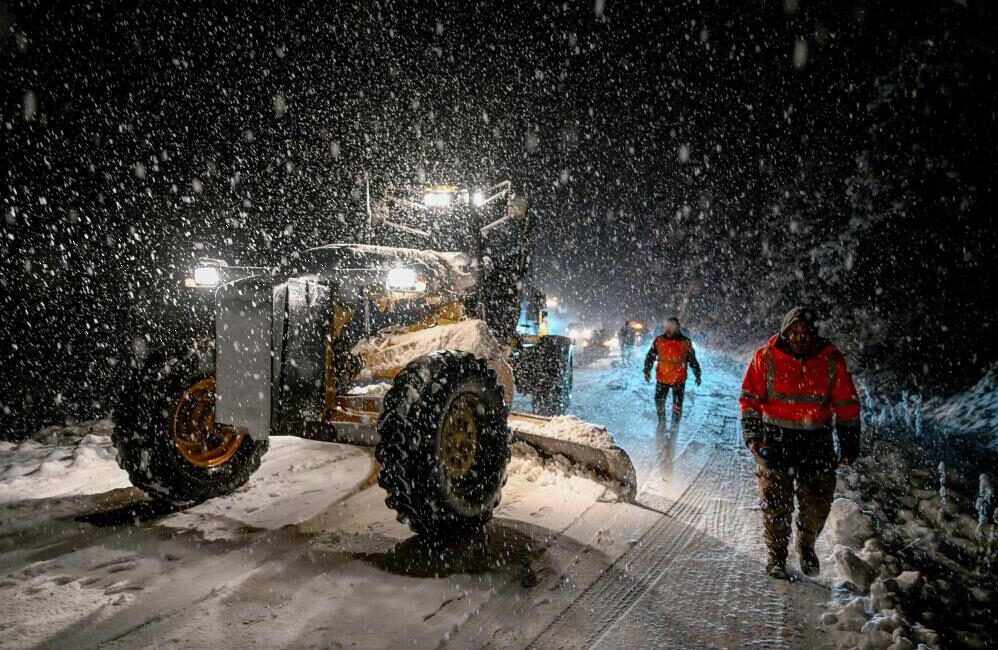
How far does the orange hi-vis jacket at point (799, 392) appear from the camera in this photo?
3.34 metres

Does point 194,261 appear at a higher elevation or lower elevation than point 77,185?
lower

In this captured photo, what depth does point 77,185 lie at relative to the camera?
988cm

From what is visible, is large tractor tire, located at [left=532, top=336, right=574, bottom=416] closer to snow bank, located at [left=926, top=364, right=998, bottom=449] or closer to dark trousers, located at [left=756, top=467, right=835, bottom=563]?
dark trousers, located at [left=756, top=467, right=835, bottom=563]

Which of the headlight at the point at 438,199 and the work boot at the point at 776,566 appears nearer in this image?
the work boot at the point at 776,566

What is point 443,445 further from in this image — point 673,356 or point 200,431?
point 673,356

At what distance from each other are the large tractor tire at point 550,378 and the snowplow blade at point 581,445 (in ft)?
9.10

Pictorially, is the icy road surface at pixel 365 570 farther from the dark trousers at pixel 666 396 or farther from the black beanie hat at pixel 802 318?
the dark trousers at pixel 666 396

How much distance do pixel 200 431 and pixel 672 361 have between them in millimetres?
6109

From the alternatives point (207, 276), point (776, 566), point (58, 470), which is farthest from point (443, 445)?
point (58, 470)

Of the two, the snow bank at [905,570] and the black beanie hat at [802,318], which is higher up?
the black beanie hat at [802,318]

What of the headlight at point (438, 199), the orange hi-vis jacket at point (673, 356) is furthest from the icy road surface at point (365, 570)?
the headlight at point (438, 199)

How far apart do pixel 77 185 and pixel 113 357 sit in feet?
12.2

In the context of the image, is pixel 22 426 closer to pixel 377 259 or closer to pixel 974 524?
pixel 377 259

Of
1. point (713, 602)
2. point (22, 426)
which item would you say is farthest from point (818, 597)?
point (22, 426)
